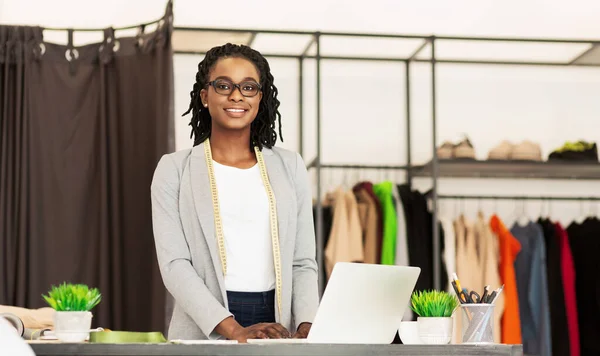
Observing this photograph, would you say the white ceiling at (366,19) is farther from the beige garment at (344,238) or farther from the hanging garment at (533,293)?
the hanging garment at (533,293)

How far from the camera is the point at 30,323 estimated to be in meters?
2.79

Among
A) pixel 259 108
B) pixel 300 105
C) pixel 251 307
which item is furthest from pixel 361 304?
pixel 300 105

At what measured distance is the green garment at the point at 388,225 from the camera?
4.80 meters

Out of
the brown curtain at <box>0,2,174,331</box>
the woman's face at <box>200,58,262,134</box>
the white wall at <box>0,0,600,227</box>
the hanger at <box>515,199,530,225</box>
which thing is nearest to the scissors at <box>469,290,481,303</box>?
the woman's face at <box>200,58,262,134</box>

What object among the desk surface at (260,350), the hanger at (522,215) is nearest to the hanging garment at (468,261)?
the hanger at (522,215)

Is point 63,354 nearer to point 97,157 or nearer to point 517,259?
point 97,157

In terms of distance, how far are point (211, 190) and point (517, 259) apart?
3033mm

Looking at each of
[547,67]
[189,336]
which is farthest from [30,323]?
[547,67]

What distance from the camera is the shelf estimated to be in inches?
198

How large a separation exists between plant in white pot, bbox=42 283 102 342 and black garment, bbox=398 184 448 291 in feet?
10.9

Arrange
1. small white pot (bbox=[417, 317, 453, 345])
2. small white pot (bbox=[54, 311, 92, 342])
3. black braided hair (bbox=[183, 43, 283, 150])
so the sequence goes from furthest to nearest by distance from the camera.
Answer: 1. black braided hair (bbox=[183, 43, 283, 150])
2. small white pot (bbox=[417, 317, 453, 345])
3. small white pot (bbox=[54, 311, 92, 342])

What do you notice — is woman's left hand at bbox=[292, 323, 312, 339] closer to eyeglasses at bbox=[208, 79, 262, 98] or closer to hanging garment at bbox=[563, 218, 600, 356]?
eyeglasses at bbox=[208, 79, 262, 98]

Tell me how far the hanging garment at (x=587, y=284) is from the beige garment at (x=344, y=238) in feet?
3.53

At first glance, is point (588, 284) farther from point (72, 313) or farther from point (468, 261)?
point (72, 313)
